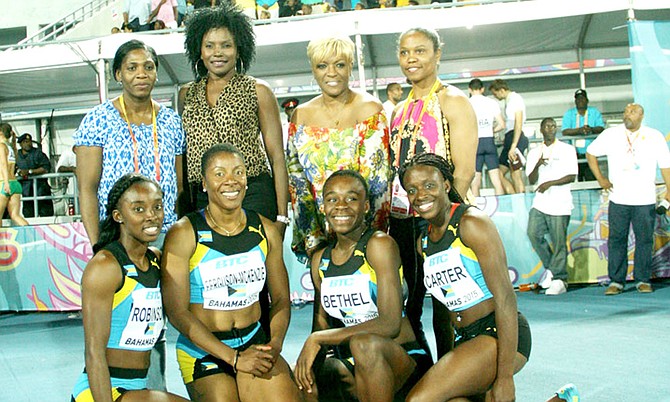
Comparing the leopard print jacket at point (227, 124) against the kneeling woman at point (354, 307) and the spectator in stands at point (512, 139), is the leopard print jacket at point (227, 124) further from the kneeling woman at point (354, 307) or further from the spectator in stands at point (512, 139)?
the spectator in stands at point (512, 139)

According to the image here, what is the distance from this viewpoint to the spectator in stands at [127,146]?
12.4ft

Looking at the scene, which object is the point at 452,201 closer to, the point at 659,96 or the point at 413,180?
the point at 413,180

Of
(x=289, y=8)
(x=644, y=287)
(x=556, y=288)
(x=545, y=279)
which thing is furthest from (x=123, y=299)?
(x=289, y=8)

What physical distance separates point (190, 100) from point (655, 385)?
10.4 ft

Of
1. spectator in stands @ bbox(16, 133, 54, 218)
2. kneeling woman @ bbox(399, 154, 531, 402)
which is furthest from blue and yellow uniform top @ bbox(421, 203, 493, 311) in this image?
spectator in stands @ bbox(16, 133, 54, 218)

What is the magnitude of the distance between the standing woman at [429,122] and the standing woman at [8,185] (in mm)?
6613

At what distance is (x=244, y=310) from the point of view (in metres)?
3.78

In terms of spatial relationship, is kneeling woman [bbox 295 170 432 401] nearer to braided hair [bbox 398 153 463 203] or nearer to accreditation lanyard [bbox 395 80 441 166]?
braided hair [bbox 398 153 463 203]

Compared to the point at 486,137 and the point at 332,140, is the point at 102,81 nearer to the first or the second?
the point at 486,137

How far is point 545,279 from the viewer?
28.4 ft

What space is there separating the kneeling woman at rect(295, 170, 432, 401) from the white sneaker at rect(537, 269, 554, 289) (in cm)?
501

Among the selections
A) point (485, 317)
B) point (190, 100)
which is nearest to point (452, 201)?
point (485, 317)

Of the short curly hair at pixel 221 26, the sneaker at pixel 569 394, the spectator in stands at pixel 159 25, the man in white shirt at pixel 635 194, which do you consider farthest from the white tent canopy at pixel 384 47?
the sneaker at pixel 569 394

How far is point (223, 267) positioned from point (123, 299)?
49 cm
